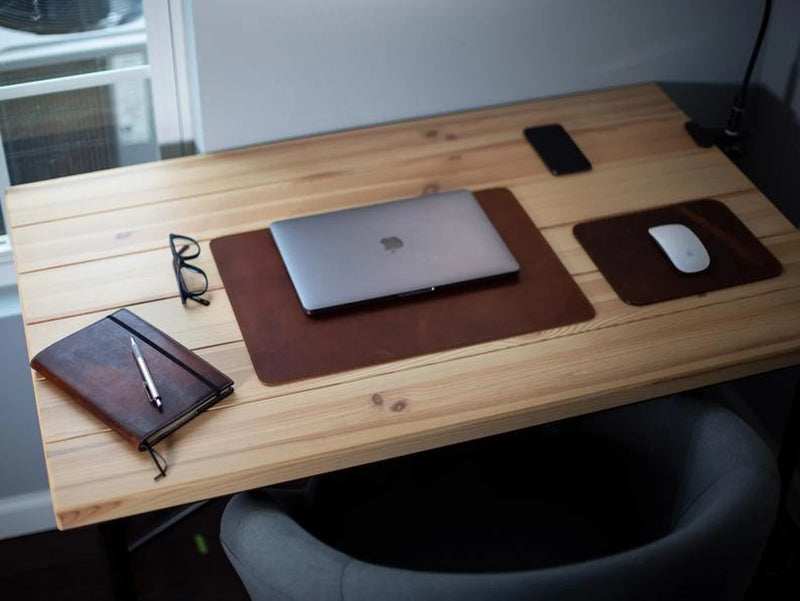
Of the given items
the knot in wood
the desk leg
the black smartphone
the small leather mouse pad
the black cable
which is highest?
the black cable

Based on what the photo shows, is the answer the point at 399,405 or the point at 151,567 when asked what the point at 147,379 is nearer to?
the point at 399,405

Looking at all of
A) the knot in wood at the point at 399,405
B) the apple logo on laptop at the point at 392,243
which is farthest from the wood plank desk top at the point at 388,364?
the apple logo on laptop at the point at 392,243

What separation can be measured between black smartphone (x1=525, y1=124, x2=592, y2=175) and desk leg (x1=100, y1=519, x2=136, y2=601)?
35.2 inches

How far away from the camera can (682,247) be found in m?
1.66

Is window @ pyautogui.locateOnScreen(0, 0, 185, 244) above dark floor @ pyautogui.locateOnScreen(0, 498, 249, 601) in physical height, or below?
above

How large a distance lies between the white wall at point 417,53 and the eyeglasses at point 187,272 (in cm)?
28

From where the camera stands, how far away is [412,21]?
6.15 feet

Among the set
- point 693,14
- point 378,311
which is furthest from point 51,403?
point 693,14

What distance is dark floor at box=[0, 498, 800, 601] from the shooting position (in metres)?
2.08

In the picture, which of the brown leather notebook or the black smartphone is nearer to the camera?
the brown leather notebook

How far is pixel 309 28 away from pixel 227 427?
2.43ft

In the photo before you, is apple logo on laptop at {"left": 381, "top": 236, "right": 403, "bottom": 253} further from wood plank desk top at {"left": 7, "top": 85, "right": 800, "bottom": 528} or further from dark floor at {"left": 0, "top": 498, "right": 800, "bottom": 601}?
dark floor at {"left": 0, "top": 498, "right": 800, "bottom": 601}

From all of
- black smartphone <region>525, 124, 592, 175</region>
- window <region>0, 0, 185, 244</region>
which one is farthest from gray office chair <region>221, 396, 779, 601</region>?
window <region>0, 0, 185, 244</region>

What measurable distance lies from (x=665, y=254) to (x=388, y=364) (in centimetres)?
48
